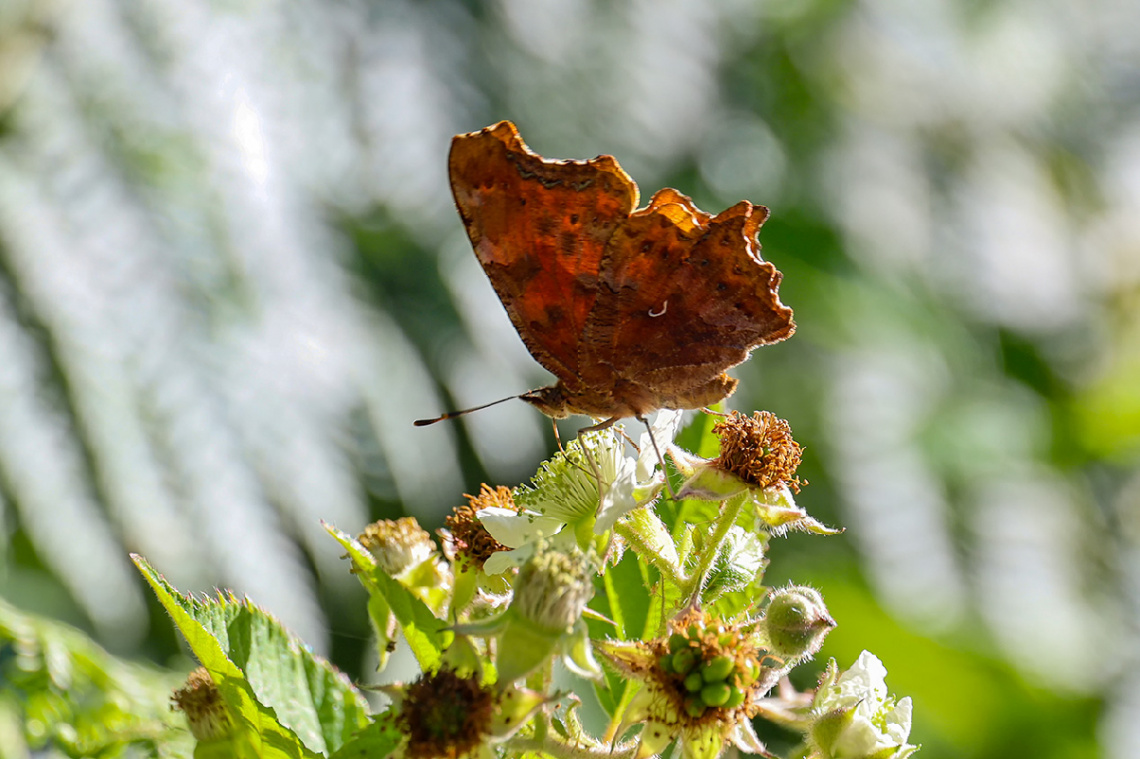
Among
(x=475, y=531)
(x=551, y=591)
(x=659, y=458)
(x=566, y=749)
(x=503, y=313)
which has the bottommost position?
(x=566, y=749)

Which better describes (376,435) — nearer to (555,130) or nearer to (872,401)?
(555,130)

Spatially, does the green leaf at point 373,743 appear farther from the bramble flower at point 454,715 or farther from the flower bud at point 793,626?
the flower bud at point 793,626

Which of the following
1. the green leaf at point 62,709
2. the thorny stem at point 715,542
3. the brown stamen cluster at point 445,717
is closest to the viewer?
the brown stamen cluster at point 445,717

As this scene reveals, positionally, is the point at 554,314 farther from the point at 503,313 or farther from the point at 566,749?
the point at 503,313

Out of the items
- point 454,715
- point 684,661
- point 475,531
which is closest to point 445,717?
point 454,715

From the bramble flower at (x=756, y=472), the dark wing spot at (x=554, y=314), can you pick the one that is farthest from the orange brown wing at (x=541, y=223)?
the bramble flower at (x=756, y=472)

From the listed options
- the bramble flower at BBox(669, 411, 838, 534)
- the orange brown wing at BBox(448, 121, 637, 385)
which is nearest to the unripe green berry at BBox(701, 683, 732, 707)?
the bramble flower at BBox(669, 411, 838, 534)

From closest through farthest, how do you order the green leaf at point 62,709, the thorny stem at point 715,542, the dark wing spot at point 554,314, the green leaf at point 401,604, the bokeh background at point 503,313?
the green leaf at point 401,604
the thorny stem at point 715,542
the green leaf at point 62,709
the dark wing spot at point 554,314
the bokeh background at point 503,313

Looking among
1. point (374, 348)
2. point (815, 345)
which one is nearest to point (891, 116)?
point (815, 345)
